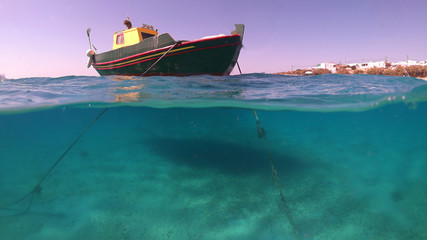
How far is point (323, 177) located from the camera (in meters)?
6.29

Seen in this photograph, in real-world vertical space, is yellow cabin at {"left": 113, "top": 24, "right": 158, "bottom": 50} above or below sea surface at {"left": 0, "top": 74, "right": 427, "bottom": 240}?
above

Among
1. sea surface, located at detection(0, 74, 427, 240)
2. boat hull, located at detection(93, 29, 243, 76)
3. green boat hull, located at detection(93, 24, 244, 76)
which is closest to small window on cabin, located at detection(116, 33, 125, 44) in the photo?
boat hull, located at detection(93, 29, 243, 76)

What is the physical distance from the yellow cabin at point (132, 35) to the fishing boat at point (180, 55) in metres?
1.36

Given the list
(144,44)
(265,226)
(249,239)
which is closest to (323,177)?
(265,226)

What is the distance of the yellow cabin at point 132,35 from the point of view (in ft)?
48.4

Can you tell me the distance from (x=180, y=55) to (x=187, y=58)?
44cm

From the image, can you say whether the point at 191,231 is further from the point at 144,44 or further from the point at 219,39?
the point at 144,44

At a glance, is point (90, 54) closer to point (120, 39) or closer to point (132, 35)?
point (120, 39)

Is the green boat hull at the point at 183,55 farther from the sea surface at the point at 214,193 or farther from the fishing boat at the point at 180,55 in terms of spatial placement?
the sea surface at the point at 214,193

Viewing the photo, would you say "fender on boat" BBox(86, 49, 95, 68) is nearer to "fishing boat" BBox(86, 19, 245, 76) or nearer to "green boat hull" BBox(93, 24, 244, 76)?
"fishing boat" BBox(86, 19, 245, 76)

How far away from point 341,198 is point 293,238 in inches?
82.1

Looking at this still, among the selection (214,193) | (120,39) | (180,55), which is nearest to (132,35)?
(120,39)

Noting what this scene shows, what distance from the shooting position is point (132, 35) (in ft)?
49.0

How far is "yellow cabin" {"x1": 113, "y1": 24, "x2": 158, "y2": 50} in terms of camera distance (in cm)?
1475
